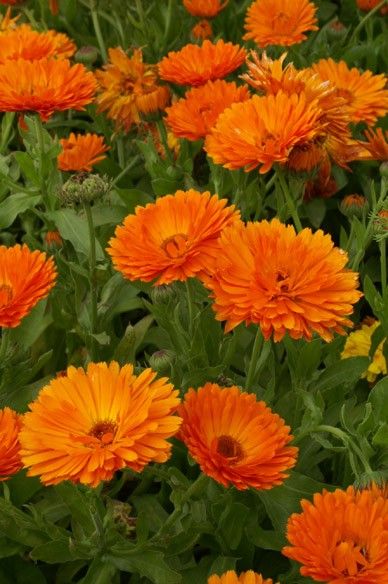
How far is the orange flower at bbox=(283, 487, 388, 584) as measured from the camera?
40.6 inches

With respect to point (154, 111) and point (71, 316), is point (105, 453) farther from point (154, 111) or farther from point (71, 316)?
point (154, 111)

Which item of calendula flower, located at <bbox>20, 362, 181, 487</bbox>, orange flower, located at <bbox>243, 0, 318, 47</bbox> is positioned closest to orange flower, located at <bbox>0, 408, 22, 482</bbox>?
calendula flower, located at <bbox>20, 362, 181, 487</bbox>

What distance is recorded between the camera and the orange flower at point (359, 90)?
78.7 inches

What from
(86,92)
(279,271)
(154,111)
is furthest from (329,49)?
(279,271)

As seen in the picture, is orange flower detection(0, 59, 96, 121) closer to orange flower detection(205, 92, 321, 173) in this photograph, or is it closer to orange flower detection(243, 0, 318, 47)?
orange flower detection(205, 92, 321, 173)

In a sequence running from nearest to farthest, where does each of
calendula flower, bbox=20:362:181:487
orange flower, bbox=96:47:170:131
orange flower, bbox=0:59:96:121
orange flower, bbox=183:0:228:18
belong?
calendula flower, bbox=20:362:181:487 → orange flower, bbox=0:59:96:121 → orange flower, bbox=96:47:170:131 → orange flower, bbox=183:0:228:18

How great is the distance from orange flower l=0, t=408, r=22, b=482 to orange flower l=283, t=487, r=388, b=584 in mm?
383

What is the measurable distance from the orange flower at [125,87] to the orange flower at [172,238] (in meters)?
0.78

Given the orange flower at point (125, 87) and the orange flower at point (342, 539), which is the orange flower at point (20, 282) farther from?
the orange flower at point (125, 87)

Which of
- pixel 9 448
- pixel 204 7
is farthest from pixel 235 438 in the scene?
pixel 204 7

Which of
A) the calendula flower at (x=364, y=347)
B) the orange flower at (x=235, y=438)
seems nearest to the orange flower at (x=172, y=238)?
the orange flower at (x=235, y=438)

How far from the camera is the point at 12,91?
1730mm

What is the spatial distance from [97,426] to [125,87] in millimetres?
1323

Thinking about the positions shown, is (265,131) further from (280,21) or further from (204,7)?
(204,7)
